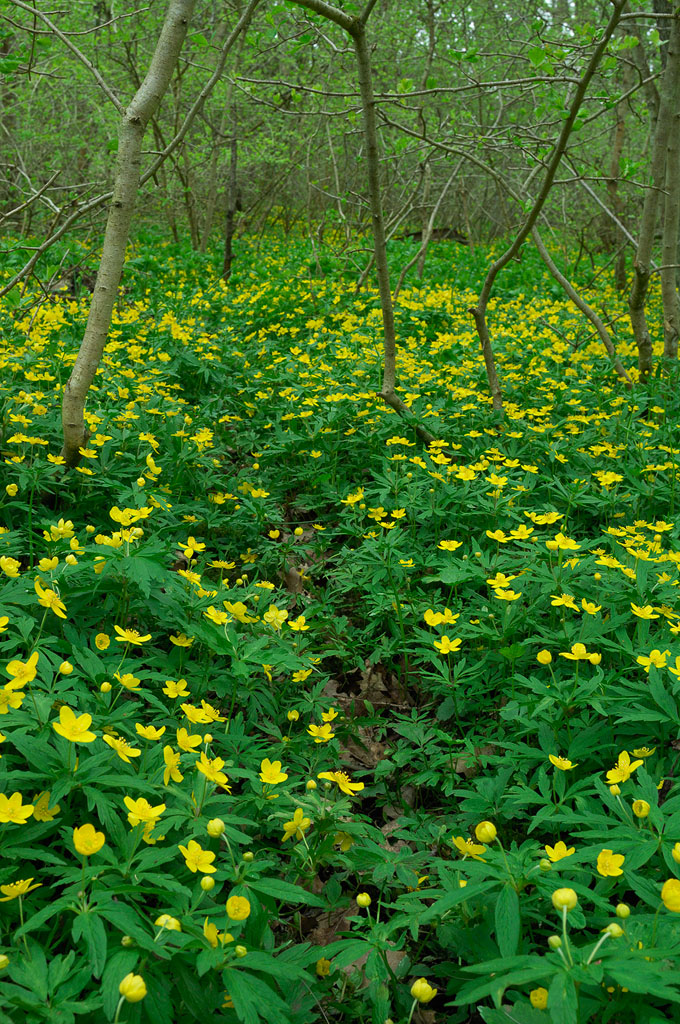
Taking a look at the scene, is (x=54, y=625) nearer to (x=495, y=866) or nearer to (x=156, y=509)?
(x=156, y=509)

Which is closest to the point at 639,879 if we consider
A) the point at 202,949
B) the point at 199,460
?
the point at 202,949

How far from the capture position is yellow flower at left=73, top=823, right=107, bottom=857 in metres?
1.26

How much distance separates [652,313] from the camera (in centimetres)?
948

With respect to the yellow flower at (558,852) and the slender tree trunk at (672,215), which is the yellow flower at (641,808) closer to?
the yellow flower at (558,852)

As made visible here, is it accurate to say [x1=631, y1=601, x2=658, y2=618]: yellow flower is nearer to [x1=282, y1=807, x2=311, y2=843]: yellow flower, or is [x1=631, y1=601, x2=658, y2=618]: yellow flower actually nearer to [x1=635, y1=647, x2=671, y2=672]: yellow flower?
[x1=635, y1=647, x2=671, y2=672]: yellow flower

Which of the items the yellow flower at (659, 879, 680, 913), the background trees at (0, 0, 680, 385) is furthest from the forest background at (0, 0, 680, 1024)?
the background trees at (0, 0, 680, 385)

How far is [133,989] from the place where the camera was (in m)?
1.08

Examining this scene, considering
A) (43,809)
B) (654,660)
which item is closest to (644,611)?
(654,660)

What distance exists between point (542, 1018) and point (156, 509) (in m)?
2.27

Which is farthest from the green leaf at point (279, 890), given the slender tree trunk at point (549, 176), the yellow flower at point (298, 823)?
the slender tree trunk at point (549, 176)

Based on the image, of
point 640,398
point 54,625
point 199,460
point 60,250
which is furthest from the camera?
point 60,250

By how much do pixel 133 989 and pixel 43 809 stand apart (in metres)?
0.46

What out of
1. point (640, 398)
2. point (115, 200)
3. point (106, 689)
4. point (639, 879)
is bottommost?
point (639, 879)

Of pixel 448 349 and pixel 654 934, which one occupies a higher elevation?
pixel 448 349
